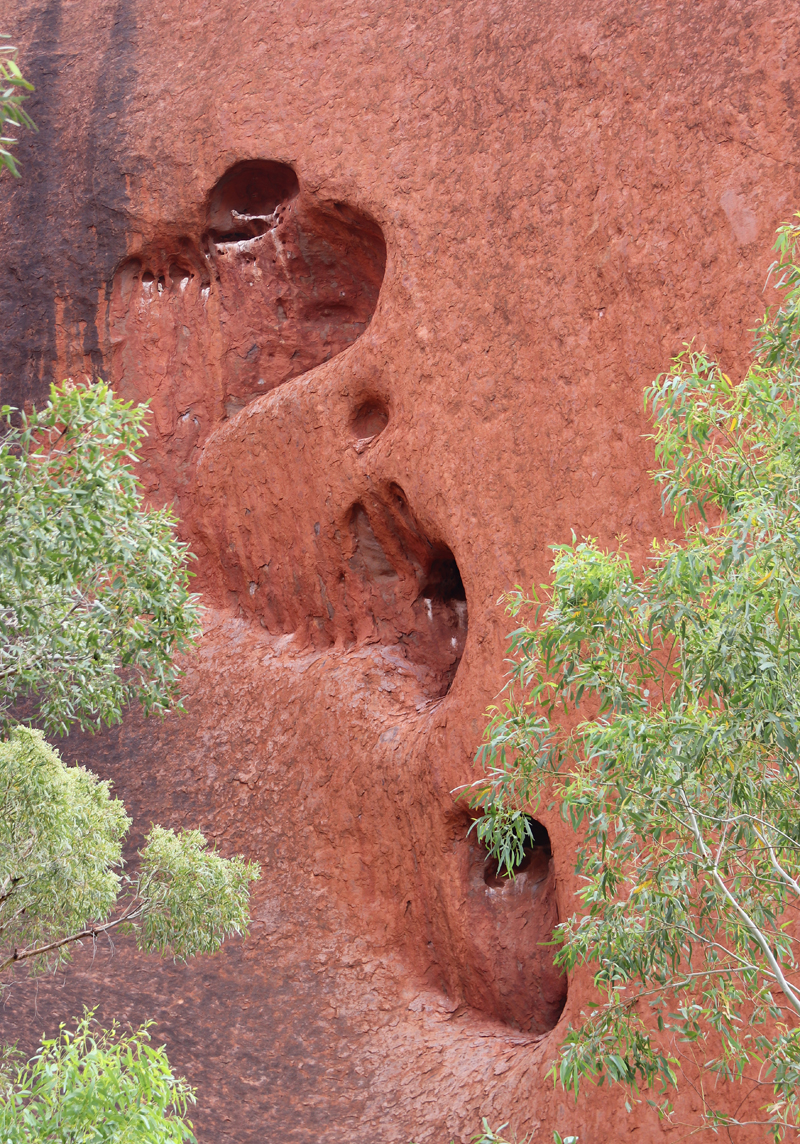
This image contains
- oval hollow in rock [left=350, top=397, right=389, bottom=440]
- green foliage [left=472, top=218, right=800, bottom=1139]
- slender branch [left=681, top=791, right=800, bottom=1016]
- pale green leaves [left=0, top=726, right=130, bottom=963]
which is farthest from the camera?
oval hollow in rock [left=350, top=397, right=389, bottom=440]

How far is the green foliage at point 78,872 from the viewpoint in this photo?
6477 mm

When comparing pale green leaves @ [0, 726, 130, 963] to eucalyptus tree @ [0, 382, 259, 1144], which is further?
pale green leaves @ [0, 726, 130, 963]

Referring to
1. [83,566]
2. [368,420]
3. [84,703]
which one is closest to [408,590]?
[368,420]

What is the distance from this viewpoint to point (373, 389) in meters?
12.6

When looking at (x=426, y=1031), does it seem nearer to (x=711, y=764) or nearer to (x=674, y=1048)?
(x=674, y=1048)

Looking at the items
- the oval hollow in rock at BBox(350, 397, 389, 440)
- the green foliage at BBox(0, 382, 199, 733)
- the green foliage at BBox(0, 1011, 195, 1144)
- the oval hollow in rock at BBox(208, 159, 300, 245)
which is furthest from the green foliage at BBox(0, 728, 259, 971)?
the oval hollow in rock at BBox(208, 159, 300, 245)

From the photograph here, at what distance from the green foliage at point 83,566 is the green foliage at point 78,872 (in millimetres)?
479

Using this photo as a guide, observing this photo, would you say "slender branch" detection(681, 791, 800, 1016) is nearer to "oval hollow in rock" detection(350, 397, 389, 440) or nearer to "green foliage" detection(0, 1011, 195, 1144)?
"green foliage" detection(0, 1011, 195, 1144)

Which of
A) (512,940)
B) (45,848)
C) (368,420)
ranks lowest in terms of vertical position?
(512,940)

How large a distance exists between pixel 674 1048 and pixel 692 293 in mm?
6601

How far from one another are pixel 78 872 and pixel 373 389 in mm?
7589

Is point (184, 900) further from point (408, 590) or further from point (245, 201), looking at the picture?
point (245, 201)

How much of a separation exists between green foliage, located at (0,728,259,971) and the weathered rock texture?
3135 mm

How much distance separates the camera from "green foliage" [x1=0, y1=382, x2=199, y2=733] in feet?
16.1
